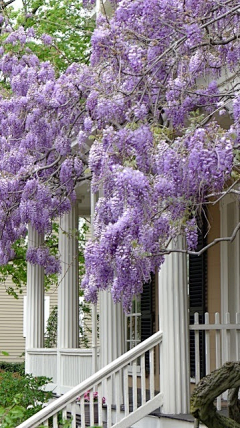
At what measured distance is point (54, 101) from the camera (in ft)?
39.2

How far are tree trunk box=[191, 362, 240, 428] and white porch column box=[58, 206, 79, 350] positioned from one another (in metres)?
8.87

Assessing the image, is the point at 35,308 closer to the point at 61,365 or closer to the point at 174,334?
the point at 61,365

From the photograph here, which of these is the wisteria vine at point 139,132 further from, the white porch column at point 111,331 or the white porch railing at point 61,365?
the white porch railing at point 61,365

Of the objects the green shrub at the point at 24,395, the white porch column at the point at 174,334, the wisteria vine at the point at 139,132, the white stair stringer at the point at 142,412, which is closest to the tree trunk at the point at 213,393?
the wisteria vine at the point at 139,132

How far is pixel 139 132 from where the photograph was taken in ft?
29.9

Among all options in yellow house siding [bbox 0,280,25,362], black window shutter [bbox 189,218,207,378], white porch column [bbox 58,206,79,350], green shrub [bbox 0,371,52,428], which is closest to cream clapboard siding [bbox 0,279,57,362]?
yellow house siding [bbox 0,280,25,362]

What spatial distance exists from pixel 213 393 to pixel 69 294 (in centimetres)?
931

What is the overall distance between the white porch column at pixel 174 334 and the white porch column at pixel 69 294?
5452mm

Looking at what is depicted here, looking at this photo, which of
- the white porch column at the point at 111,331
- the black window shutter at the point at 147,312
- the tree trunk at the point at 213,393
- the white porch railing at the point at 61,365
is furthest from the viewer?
the black window shutter at the point at 147,312

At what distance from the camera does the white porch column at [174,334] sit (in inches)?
432

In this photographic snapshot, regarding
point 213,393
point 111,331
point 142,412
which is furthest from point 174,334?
point 213,393

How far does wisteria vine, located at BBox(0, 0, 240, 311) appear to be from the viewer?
854 centimetres

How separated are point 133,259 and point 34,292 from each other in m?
10.0

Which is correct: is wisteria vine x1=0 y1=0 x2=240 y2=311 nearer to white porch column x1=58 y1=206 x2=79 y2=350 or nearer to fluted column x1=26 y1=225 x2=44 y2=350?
white porch column x1=58 y1=206 x2=79 y2=350
